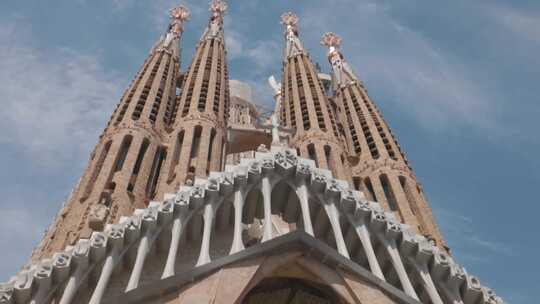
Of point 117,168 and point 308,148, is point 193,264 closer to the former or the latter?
point 117,168

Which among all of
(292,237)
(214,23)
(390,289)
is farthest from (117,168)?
(214,23)

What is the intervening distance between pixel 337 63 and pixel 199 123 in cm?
1420

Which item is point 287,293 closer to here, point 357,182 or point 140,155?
point 140,155

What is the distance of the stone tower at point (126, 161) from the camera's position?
755 inches

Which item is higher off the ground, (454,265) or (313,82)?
(313,82)

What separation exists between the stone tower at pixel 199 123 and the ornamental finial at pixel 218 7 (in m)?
7.29

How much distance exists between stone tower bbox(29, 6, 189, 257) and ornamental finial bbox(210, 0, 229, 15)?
10.8 meters

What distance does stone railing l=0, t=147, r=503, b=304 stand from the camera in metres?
12.2

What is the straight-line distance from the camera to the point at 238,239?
530 inches

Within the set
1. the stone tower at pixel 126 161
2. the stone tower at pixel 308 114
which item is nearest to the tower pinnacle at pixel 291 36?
the stone tower at pixel 308 114

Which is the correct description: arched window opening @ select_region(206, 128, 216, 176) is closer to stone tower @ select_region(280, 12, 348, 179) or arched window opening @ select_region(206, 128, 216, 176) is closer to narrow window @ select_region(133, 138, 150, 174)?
narrow window @ select_region(133, 138, 150, 174)

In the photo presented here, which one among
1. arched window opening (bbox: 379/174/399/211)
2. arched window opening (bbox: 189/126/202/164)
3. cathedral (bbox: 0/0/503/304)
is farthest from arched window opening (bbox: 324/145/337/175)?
arched window opening (bbox: 189/126/202/164)

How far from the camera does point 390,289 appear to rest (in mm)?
13172

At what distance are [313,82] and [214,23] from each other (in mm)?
9181
